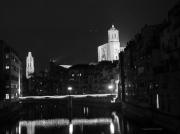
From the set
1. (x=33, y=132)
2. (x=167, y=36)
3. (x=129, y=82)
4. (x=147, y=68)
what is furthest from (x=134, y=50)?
(x=33, y=132)

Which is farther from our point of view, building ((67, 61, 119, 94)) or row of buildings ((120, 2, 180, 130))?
building ((67, 61, 119, 94))

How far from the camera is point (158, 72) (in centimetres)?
5591

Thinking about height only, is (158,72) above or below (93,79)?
below

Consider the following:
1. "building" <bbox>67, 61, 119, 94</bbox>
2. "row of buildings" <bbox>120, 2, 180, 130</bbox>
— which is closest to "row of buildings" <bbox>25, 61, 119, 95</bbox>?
"building" <bbox>67, 61, 119, 94</bbox>

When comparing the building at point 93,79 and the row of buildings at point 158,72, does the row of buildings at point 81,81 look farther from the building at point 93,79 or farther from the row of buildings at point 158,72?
the row of buildings at point 158,72

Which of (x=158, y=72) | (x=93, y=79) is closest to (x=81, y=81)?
(x=93, y=79)

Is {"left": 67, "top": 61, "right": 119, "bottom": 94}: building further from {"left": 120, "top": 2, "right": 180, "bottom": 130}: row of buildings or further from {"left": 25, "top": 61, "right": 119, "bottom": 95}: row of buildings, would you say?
{"left": 120, "top": 2, "right": 180, "bottom": 130}: row of buildings

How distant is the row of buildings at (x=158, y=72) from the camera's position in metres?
46.5

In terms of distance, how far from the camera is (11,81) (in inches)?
3789

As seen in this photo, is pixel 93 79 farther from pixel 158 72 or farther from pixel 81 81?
pixel 158 72

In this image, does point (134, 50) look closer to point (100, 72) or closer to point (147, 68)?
point (147, 68)

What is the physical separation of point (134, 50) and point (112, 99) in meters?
31.2

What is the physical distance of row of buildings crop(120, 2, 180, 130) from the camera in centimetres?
4650

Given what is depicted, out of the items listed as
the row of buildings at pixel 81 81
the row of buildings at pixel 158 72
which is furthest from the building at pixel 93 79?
the row of buildings at pixel 158 72
